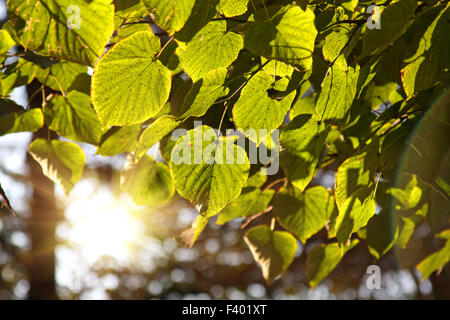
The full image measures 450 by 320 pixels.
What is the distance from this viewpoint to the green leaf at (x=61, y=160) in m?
0.55

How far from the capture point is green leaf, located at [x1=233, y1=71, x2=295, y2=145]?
41cm

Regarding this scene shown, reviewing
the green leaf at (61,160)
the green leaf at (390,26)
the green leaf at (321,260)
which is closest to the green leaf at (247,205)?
the green leaf at (321,260)

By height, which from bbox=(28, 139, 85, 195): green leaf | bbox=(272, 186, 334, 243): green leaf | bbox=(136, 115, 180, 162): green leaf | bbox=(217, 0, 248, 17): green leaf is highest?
bbox=(217, 0, 248, 17): green leaf

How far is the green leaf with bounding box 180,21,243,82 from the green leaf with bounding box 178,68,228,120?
0.03 feet

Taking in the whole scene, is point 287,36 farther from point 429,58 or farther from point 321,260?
point 321,260

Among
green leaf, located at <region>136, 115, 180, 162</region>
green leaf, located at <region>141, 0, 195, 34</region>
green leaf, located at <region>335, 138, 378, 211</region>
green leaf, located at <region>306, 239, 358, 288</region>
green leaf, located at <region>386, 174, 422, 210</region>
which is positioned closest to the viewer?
green leaf, located at <region>141, 0, 195, 34</region>

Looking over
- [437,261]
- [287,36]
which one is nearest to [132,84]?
[287,36]

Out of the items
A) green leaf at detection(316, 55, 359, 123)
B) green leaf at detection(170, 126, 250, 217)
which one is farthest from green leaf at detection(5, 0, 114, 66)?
green leaf at detection(316, 55, 359, 123)

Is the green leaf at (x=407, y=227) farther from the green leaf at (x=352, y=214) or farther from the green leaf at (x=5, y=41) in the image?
the green leaf at (x=5, y=41)

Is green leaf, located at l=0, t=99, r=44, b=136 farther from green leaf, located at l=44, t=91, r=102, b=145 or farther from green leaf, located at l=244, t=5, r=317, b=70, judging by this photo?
green leaf, located at l=244, t=5, r=317, b=70

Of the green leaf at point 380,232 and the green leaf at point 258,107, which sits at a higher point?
the green leaf at point 258,107

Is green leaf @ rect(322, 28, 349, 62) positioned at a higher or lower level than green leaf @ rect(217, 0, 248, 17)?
lower

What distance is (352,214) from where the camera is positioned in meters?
0.47

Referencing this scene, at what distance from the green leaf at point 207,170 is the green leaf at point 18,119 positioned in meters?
0.28
